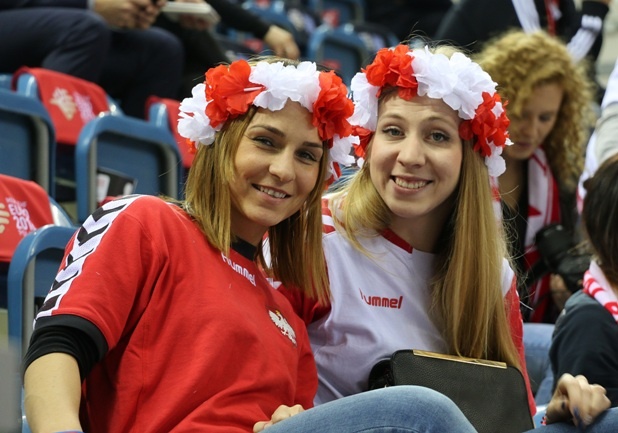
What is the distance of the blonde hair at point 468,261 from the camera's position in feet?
8.68

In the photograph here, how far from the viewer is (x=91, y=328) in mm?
1896

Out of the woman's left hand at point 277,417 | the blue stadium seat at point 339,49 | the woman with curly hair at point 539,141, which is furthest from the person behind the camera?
the blue stadium seat at point 339,49

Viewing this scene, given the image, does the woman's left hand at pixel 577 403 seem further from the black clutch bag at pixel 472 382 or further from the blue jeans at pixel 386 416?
the blue jeans at pixel 386 416

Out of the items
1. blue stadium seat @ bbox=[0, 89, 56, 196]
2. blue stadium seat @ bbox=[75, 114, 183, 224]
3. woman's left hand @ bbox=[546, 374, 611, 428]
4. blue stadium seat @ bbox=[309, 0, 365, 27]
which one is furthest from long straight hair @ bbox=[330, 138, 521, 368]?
blue stadium seat @ bbox=[309, 0, 365, 27]

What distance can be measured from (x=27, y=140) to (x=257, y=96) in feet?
4.20

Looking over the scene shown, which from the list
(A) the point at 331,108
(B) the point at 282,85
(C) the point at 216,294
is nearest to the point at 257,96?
(B) the point at 282,85

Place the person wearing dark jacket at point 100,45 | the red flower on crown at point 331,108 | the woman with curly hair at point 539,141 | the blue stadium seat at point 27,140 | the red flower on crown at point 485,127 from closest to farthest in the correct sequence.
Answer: the red flower on crown at point 331,108
the red flower on crown at point 485,127
the blue stadium seat at point 27,140
the woman with curly hair at point 539,141
the person wearing dark jacket at point 100,45

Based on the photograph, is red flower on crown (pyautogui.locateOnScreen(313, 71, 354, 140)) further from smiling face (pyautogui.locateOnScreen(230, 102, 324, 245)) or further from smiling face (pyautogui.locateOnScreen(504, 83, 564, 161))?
smiling face (pyautogui.locateOnScreen(504, 83, 564, 161))

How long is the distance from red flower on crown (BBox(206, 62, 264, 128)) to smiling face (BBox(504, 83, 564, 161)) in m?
1.73

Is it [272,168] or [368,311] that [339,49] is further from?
[272,168]

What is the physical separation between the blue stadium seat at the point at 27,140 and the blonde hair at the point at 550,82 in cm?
149

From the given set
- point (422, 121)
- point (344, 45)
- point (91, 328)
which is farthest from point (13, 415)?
point (344, 45)

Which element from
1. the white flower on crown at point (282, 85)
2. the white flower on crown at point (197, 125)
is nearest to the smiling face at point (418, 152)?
the white flower on crown at point (282, 85)

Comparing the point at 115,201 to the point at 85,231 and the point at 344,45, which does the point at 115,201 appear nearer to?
the point at 85,231
